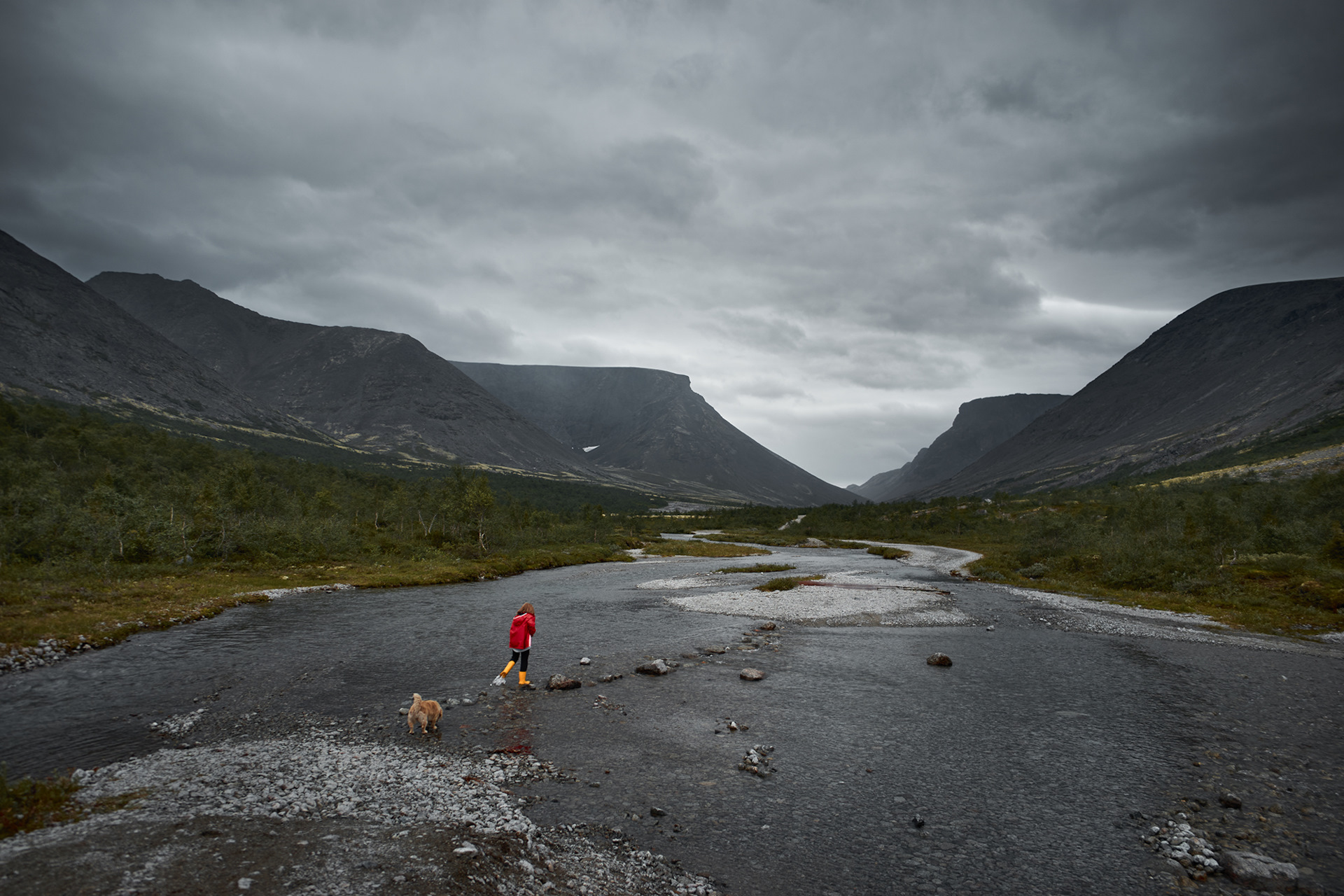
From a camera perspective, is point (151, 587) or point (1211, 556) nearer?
point (151, 587)

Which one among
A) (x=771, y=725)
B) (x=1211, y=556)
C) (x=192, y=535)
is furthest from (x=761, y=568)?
(x=192, y=535)

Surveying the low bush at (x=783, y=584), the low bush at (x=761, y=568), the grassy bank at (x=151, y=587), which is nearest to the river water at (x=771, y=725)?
the grassy bank at (x=151, y=587)

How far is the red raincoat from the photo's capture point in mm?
24859

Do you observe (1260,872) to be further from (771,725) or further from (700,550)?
(700,550)

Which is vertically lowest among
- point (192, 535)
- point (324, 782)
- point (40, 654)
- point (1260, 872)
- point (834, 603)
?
point (40, 654)

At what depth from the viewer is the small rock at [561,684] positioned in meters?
24.8

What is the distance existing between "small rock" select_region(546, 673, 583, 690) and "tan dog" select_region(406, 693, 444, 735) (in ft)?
18.5

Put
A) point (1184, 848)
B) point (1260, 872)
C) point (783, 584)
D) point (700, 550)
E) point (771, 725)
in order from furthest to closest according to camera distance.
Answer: point (700, 550)
point (783, 584)
point (771, 725)
point (1184, 848)
point (1260, 872)

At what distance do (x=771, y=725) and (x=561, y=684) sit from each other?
898 centimetres

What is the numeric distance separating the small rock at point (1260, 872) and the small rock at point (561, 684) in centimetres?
2012

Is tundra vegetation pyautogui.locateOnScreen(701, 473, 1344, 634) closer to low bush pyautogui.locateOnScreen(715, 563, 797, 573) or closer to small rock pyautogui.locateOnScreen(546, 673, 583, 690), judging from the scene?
low bush pyautogui.locateOnScreen(715, 563, 797, 573)

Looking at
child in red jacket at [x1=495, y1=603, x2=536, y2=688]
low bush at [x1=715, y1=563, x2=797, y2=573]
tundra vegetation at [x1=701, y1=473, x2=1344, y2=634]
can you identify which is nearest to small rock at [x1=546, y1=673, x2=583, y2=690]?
child in red jacket at [x1=495, y1=603, x2=536, y2=688]

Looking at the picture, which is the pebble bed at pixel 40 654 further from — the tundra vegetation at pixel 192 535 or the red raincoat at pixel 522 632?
the red raincoat at pixel 522 632

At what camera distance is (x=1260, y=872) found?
11766mm
